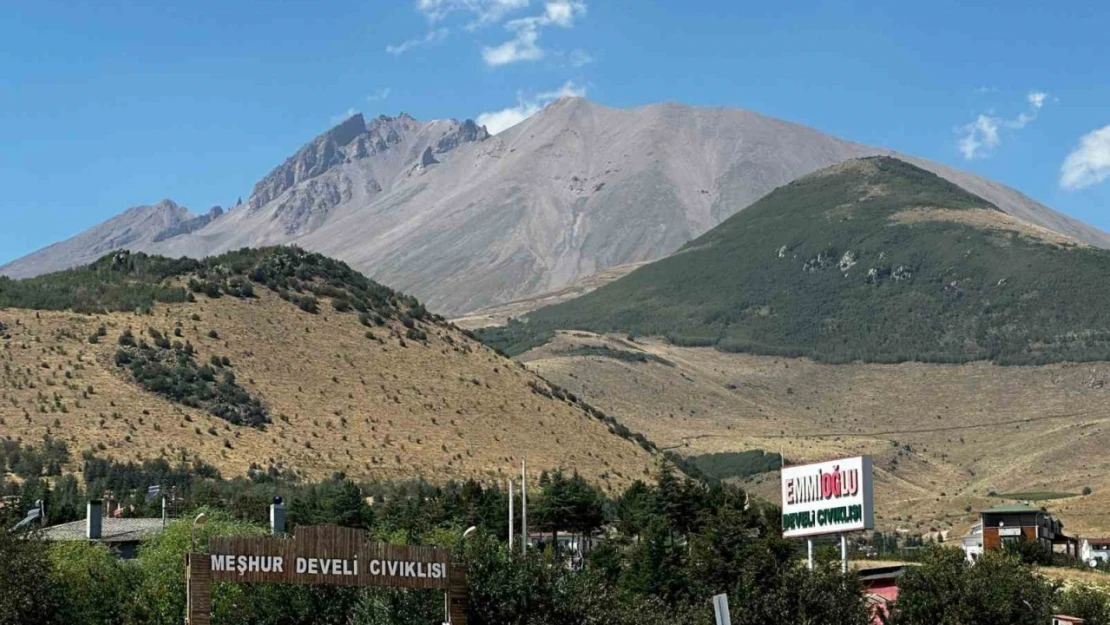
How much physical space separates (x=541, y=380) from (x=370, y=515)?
2869 inches

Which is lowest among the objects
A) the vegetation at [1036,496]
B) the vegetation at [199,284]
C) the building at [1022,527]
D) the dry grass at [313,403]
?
the building at [1022,527]

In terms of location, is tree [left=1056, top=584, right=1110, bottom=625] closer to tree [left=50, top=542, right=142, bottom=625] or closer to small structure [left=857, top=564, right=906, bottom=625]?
small structure [left=857, top=564, right=906, bottom=625]

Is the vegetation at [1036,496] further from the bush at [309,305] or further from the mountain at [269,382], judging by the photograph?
the bush at [309,305]

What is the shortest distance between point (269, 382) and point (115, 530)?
57462 mm

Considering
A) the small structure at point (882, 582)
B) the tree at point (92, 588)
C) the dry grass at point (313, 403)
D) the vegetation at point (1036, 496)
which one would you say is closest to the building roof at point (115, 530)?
the tree at point (92, 588)

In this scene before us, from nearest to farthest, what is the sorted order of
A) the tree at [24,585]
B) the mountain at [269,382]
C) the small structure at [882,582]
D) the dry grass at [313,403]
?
the tree at [24,585] → the small structure at [882,582] → the dry grass at [313,403] → the mountain at [269,382]

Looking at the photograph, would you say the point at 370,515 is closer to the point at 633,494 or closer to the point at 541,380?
the point at 633,494

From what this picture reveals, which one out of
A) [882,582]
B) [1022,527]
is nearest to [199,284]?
[1022,527]

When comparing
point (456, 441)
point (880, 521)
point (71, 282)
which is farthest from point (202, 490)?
point (880, 521)

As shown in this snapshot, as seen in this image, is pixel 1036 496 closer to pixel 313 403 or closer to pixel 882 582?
pixel 313 403

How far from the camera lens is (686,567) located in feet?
250

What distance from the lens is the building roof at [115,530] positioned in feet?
260

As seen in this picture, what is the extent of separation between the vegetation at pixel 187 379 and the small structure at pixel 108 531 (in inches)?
1775

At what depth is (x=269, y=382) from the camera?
140 meters
